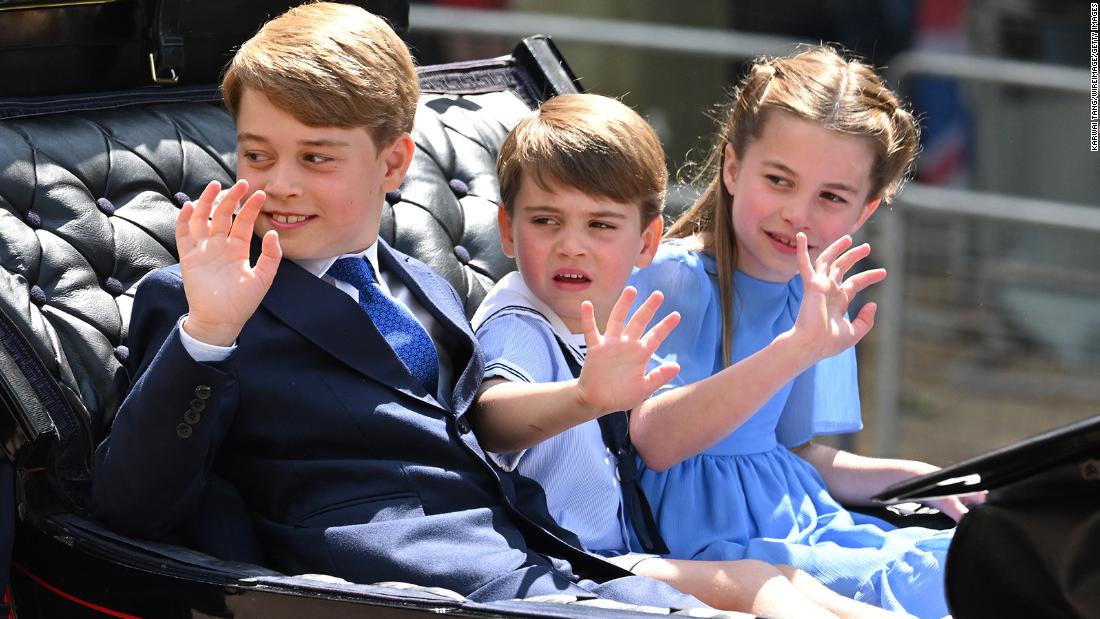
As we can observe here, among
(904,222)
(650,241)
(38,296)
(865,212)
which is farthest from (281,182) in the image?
(904,222)

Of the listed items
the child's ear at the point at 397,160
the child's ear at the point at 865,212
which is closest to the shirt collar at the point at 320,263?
the child's ear at the point at 397,160

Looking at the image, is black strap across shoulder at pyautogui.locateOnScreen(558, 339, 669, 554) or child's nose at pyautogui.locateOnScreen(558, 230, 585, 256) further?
black strap across shoulder at pyautogui.locateOnScreen(558, 339, 669, 554)

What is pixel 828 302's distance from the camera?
6.84 feet

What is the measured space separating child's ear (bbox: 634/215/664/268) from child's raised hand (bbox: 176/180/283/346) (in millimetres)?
679

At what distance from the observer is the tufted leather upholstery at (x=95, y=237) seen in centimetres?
204

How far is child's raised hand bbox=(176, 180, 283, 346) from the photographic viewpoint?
1.84 meters

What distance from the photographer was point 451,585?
1969 millimetres

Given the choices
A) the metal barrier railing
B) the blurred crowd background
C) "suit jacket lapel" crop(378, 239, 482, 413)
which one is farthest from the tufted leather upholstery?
the metal barrier railing

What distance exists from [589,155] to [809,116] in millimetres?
417

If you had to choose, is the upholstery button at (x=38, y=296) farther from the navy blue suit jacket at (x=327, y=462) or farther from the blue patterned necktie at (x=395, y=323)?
the blue patterned necktie at (x=395, y=323)

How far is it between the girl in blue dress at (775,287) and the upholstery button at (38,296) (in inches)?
37.1

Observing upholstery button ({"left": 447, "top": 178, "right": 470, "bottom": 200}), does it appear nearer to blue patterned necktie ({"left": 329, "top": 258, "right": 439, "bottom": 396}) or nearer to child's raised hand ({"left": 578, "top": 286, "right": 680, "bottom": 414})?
blue patterned necktie ({"left": 329, "top": 258, "right": 439, "bottom": 396})

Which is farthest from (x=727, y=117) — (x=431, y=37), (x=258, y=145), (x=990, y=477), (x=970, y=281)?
(x=431, y=37)

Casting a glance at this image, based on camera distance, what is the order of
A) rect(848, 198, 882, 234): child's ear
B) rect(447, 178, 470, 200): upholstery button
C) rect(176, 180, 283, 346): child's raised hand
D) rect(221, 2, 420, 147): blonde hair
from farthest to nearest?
rect(447, 178, 470, 200): upholstery button, rect(848, 198, 882, 234): child's ear, rect(221, 2, 420, 147): blonde hair, rect(176, 180, 283, 346): child's raised hand
